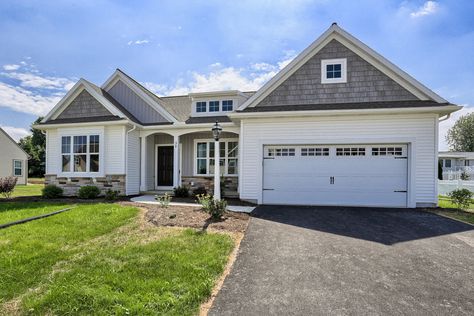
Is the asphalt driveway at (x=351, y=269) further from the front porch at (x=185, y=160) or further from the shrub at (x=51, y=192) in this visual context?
the shrub at (x=51, y=192)

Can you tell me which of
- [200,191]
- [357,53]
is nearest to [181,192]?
[200,191]

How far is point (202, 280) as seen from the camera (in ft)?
13.4

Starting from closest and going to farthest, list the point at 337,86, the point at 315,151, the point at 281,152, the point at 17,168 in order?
the point at 315,151 → the point at 337,86 → the point at 281,152 → the point at 17,168

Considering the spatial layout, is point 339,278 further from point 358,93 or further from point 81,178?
point 81,178

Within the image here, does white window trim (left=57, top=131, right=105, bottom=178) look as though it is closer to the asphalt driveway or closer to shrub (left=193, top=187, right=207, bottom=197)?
shrub (left=193, top=187, right=207, bottom=197)

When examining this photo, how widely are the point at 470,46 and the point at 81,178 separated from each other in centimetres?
1767

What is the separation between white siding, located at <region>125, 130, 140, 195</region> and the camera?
12711 millimetres

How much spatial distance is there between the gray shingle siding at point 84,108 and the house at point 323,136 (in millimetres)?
254

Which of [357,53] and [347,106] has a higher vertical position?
[357,53]

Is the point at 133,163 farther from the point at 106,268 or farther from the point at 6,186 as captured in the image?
the point at 106,268

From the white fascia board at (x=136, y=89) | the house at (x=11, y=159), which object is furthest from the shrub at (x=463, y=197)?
the house at (x=11, y=159)

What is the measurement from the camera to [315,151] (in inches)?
413

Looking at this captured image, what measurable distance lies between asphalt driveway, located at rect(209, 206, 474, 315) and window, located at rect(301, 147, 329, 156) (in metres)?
3.34

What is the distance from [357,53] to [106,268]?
10.7 m
